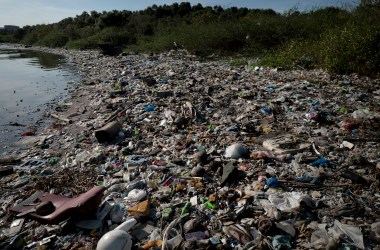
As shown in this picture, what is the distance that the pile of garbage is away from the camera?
214cm

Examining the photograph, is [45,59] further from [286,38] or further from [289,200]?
[289,200]

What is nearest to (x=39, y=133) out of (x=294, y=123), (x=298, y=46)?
(x=294, y=123)

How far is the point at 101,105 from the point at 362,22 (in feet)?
26.7

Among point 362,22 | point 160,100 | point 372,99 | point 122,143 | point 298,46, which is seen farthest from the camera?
point 298,46

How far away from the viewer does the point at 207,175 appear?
2965mm

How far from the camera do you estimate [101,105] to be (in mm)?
6160

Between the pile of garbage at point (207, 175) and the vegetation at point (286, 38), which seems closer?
the pile of garbage at point (207, 175)

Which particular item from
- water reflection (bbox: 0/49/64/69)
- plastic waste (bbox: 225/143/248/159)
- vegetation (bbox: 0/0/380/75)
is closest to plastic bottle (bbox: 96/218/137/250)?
plastic waste (bbox: 225/143/248/159)

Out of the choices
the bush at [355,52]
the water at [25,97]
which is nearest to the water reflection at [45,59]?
the water at [25,97]

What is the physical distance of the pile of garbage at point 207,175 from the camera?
2145 mm

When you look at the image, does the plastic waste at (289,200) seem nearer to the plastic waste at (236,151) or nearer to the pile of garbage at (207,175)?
the pile of garbage at (207,175)

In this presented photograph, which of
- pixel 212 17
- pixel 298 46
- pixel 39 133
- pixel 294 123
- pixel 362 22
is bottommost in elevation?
pixel 39 133

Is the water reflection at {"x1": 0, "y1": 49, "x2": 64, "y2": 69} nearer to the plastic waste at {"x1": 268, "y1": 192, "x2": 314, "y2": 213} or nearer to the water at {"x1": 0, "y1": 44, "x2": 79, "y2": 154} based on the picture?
the water at {"x1": 0, "y1": 44, "x2": 79, "y2": 154}

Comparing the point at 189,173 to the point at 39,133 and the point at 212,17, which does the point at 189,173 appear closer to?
the point at 39,133
